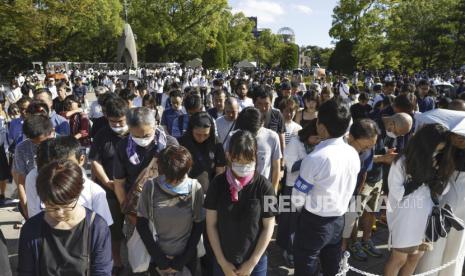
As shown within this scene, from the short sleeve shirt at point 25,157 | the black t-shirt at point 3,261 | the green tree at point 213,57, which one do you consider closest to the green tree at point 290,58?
the green tree at point 213,57

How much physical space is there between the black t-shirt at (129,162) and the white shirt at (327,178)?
131cm

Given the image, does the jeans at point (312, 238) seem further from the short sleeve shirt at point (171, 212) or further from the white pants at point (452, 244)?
the white pants at point (452, 244)

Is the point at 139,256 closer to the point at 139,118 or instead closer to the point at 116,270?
the point at 139,118

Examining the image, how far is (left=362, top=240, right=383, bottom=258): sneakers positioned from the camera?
169 inches

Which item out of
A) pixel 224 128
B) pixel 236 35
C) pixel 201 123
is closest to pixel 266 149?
pixel 201 123

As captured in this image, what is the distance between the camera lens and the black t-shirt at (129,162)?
318 cm

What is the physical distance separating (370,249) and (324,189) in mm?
2203

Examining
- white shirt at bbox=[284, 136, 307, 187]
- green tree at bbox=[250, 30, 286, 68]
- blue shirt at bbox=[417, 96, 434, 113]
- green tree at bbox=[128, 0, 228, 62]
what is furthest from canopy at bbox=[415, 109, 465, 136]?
green tree at bbox=[250, 30, 286, 68]

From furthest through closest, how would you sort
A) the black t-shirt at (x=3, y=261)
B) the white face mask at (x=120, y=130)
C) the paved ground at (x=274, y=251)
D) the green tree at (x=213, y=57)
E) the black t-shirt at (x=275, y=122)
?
1. the green tree at (x=213, y=57)
2. the black t-shirt at (x=275, y=122)
3. the paved ground at (x=274, y=251)
4. the white face mask at (x=120, y=130)
5. the black t-shirt at (x=3, y=261)

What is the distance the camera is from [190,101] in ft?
16.0

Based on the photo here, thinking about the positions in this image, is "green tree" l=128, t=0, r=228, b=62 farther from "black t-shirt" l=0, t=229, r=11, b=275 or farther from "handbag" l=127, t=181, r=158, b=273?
"black t-shirt" l=0, t=229, r=11, b=275

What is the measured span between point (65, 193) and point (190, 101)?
310 centimetres

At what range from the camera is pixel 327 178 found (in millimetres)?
2578

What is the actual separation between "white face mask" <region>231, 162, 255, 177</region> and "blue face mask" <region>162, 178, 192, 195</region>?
0.39 m
